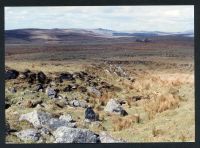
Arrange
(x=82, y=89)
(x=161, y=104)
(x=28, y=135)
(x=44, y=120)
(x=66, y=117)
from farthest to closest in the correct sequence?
1. (x=82, y=89)
2. (x=161, y=104)
3. (x=66, y=117)
4. (x=44, y=120)
5. (x=28, y=135)

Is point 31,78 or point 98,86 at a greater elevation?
A: point 31,78

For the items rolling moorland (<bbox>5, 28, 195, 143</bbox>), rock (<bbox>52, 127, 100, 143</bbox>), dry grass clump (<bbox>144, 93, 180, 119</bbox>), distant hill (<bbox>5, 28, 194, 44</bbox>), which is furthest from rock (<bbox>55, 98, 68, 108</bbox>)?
dry grass clump (<bbox>144, 93, 180, 119</bbox>)

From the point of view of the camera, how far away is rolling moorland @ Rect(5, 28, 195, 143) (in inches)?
403

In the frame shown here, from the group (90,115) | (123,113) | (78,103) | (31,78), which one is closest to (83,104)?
(78,103)

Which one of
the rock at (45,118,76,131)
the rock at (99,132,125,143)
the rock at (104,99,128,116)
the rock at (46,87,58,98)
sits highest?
the rock at (46,87,58,98)

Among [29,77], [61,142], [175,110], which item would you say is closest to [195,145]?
[175,110]

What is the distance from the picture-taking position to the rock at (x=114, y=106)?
34.1ft

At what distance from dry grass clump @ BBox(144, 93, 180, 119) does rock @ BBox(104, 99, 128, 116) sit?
1.48 ft

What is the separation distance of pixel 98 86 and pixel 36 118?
4.40 ft

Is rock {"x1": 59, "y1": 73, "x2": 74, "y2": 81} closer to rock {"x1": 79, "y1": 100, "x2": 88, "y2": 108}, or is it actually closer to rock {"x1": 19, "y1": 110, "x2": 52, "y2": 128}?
rock {"x1": 79, "y1": 100, "x2": 88, "y2": 108}

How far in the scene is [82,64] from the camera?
10.6 m

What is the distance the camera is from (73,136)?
400 inches

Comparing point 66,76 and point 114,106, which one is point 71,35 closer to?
point 66,76

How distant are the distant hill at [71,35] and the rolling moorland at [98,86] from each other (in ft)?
0.06
